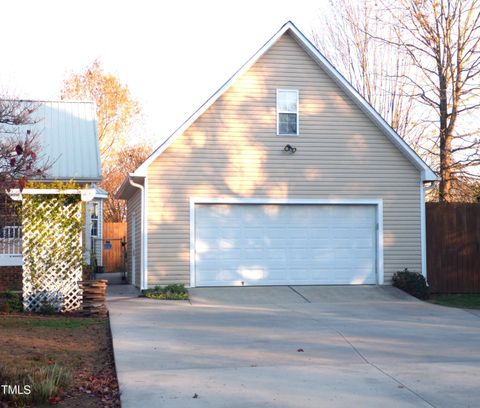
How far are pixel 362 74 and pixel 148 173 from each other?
15473 mm

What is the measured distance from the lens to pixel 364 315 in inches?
548

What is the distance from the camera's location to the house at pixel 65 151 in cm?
1811

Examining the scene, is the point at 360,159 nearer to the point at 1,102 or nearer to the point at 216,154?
the point at 216,154

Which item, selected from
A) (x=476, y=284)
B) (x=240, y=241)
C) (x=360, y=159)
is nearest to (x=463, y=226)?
(x=476, y=284)

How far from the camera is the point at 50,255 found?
1391 cm

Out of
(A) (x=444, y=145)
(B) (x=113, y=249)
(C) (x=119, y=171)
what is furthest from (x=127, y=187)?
(C) (x=119, y=171)

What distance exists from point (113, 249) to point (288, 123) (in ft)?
48.3

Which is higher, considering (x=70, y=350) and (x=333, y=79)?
(x=333, y=79)

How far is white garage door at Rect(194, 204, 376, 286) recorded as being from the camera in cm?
1762

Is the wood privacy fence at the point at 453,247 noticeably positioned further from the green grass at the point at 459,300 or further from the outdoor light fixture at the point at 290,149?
the outdoor light fixture at the point at 290,149

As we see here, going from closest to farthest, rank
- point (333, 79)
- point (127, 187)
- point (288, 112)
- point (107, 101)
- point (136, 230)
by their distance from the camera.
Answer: point (288, 112)
point (333, 79)
point (127, 187)
point (136, 230)
point (107, 101)

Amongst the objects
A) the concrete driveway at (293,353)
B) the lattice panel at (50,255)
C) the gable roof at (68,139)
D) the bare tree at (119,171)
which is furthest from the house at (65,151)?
the bare tree at (119,171)

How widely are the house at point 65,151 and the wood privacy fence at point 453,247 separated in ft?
30.3

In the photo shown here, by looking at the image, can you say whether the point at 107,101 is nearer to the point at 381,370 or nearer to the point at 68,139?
the point at 68,139
